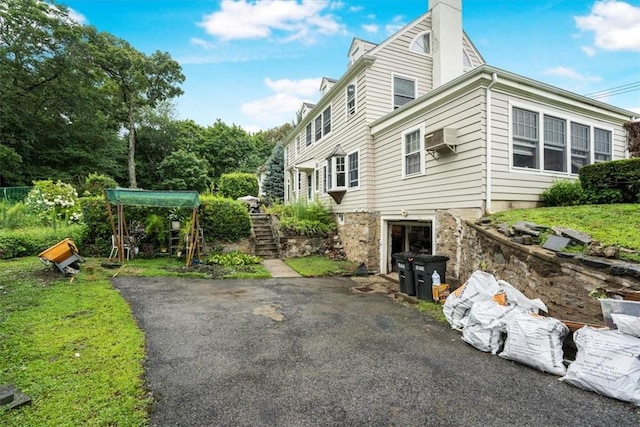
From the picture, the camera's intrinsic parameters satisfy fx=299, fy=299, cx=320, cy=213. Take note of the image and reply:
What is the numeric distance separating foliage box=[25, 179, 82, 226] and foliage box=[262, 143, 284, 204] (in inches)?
515

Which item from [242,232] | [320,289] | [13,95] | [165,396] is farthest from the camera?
[13,95]

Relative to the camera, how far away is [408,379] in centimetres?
328

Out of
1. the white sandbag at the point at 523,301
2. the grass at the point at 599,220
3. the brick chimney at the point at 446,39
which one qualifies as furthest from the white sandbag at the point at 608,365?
the brick chimney at the point at 446,39

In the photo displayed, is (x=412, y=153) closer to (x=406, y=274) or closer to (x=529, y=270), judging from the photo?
(x=406, y=274)

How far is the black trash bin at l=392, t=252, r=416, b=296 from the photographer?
21.9 feet

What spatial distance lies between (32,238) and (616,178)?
51.9 feet

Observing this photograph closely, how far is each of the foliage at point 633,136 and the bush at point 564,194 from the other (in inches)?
129

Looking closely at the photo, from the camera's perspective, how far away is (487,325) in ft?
13.3

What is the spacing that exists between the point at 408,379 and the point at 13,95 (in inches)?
1088

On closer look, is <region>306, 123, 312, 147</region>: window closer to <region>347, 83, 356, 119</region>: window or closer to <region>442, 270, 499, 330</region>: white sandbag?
<region>347, 83, 356, 119</region>: window

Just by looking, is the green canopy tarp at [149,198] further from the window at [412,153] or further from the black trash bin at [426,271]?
the black trash bin at [426,271]

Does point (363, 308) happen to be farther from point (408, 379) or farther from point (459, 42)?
point (459, 42)

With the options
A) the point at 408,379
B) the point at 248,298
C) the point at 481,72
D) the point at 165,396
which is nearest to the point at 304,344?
the point at 408,379

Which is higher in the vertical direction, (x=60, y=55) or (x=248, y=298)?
(x=60, y=55)
